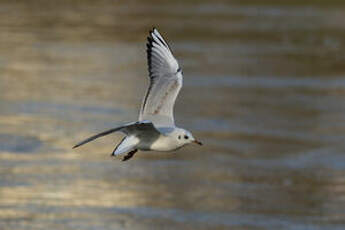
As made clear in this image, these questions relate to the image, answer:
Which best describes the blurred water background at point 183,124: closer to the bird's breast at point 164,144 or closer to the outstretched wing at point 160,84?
the outstretched wing at point 160,84

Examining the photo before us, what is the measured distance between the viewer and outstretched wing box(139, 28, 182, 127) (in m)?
9.22

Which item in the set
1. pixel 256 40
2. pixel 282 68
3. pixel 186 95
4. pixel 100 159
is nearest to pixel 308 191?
pixel 100 159

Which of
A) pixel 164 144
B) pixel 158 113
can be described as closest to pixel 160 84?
pixel 158 113

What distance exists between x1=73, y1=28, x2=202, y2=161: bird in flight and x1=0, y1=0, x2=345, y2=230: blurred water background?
3.77 metres

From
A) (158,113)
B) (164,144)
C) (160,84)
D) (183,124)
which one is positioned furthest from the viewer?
(183,124)

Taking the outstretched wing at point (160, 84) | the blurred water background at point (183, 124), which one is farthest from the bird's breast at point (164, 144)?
the blurred water background at point (183, 124)

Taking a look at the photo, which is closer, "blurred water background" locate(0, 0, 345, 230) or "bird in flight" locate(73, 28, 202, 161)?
"bird in flight" locate(73, 28, 202, 161)

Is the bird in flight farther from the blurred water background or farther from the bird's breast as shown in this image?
the blurred water background

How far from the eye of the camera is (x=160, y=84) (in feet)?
31.0

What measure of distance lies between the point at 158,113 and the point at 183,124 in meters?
8.88

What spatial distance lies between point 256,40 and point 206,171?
1439 cm

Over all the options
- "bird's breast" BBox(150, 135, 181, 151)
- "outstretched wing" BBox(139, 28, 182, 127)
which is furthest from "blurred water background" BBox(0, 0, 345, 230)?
"bird's breast" BBox(150, 135, 181, 151)

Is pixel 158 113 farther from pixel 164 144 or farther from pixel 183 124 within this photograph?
pixel 183 124

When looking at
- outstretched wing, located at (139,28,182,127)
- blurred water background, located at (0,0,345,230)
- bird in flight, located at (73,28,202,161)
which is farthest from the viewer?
blurred water background, located at (0,0,345,230)
